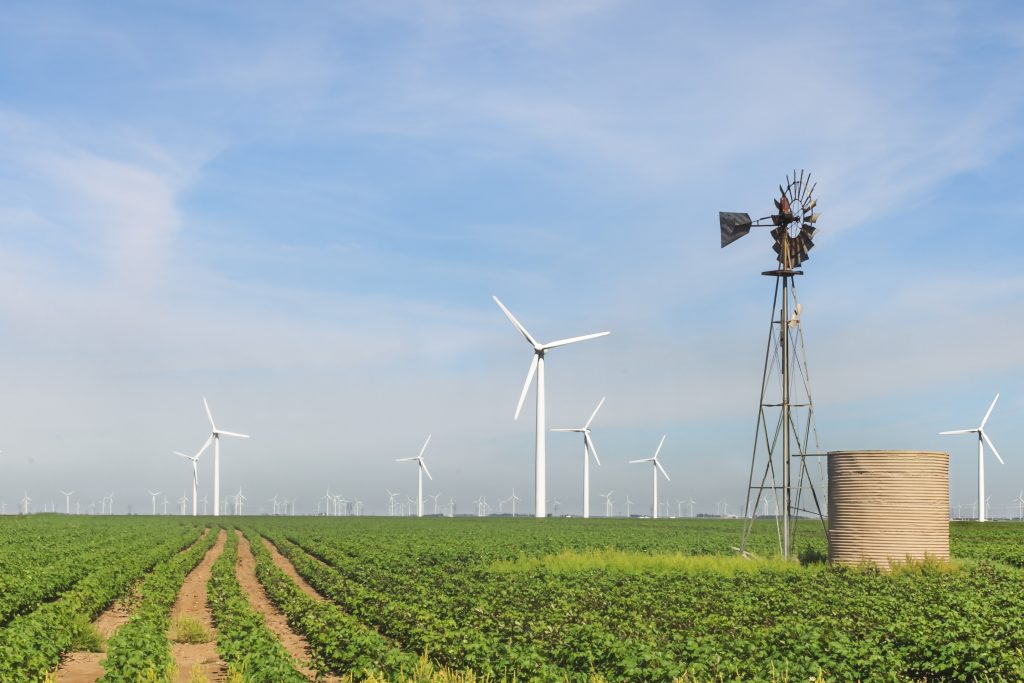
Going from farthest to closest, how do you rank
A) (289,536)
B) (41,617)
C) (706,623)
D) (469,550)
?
(289,536), (469,550), (41,617), (706,623)

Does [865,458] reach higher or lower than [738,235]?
lower

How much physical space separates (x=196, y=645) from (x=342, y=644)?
16.1ft

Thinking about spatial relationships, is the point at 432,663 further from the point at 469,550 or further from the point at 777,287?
the point at 469,550

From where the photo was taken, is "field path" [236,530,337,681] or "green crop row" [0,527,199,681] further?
"field path" [236,530,337,681]

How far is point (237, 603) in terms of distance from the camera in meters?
28.1

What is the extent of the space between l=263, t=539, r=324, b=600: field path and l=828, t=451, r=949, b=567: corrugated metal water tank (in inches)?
678

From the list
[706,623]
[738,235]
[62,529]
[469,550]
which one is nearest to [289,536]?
[62,529]

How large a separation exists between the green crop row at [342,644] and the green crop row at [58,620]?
197 inches

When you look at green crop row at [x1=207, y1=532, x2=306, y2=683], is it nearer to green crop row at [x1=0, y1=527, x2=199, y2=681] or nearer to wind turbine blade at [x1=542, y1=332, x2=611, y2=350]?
green crop row at [x1=0, y1=527, x2=199, y2=681]

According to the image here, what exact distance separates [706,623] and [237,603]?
13172mm

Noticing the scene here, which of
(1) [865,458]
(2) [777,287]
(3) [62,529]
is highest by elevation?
(2) [777,287]

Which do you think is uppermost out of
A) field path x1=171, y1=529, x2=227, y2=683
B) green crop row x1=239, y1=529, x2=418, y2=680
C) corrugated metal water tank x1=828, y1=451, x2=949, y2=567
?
corrugated metal water tank x1=828, y1=451, x2=949, y2=567

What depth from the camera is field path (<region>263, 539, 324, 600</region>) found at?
3398 cm

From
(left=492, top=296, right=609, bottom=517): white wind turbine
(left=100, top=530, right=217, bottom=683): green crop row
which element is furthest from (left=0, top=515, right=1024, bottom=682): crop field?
(left=492, top=296, right=609, bottom=517): white wind turbine
